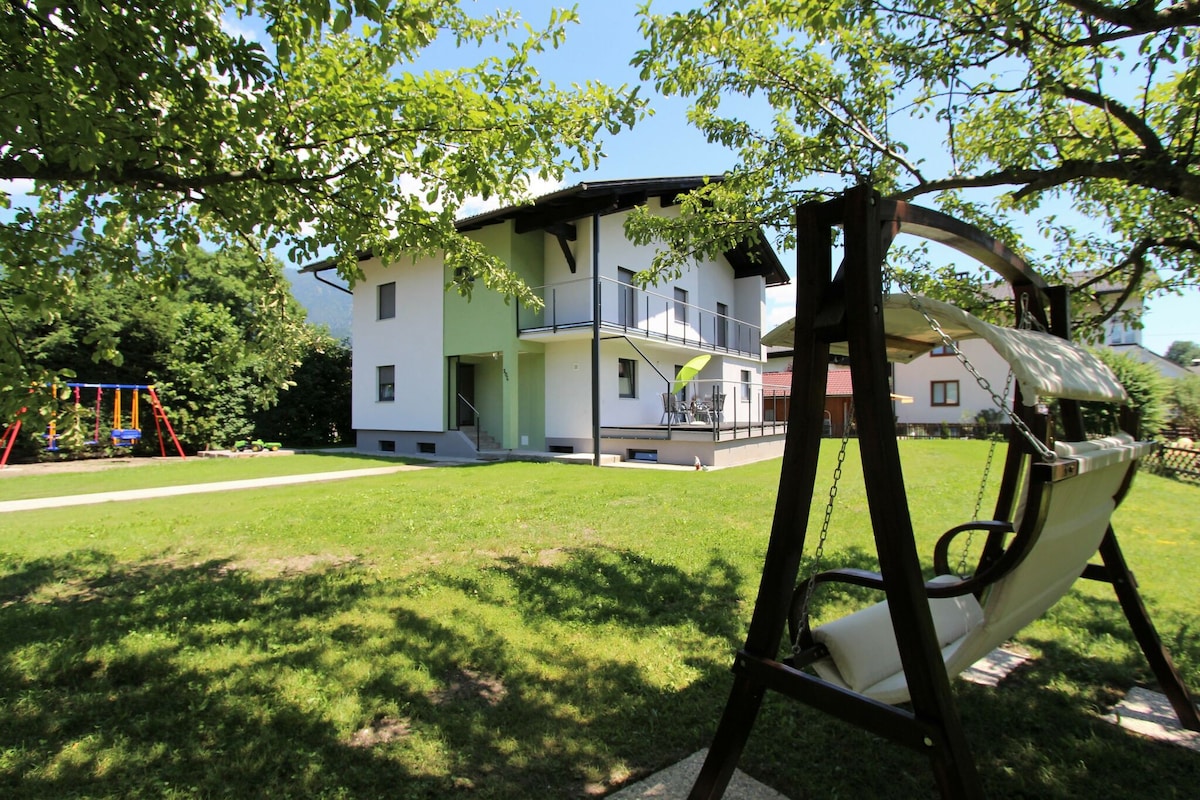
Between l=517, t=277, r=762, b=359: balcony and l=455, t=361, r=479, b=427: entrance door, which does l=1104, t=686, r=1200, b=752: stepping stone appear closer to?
l=517, t=277, r=762, b=359: balcony

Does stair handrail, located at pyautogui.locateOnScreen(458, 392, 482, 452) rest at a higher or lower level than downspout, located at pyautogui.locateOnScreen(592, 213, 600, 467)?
lower

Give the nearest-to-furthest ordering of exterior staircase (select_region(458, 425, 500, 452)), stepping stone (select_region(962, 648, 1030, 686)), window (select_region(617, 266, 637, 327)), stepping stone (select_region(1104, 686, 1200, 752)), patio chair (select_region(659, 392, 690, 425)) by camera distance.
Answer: stepping stone (select_region(1104, 686, 1200, 752)) → stepping stone (select_region(962, 648, 1030, 686)) → patio chair (select_region(659, 392, 690, 425)) → window (select_region(617, 266, 637, 327)) → exterior staircase (select_region(458, 425, 500, 452))

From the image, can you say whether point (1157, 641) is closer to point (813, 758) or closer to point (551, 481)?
point (813, 758)

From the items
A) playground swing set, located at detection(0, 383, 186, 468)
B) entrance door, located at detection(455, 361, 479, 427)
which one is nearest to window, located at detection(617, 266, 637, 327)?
entrance door, located at detection(455, 361, 479, 427)

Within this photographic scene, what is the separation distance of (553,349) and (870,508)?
15.4m

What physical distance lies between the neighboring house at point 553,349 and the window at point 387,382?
2.5 inches

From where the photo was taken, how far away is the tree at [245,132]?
3.08 meters

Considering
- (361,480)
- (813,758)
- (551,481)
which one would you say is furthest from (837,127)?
(361,480)

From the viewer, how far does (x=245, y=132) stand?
4.05 metres

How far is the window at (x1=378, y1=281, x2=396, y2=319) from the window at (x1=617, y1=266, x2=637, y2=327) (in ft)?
25.6

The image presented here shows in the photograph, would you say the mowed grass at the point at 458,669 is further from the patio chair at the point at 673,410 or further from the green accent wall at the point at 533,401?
the green accent wall at the point at 533,401

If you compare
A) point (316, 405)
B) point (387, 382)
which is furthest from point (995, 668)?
point (316, 405)

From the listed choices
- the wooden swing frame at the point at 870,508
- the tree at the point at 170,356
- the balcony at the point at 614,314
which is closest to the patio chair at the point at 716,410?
the balcony at the point at 614,314

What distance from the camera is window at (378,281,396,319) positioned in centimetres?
1962
